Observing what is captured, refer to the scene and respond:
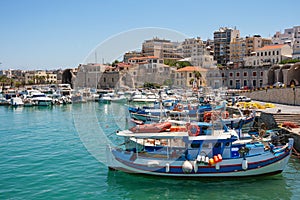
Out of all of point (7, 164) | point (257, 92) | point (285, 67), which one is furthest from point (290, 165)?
point (285, 67)

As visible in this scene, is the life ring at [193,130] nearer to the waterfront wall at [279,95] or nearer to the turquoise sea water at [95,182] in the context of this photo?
the turquoise sea water at [95,182]

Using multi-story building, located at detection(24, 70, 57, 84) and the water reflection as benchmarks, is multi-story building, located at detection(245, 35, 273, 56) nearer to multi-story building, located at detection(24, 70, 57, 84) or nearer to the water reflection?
multi-story building, located at detection(24, 70, 57, 84)

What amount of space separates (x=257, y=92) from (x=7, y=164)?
31059 millimetres

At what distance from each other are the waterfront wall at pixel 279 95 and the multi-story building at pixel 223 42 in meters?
53.5

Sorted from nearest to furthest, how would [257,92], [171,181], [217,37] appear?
[171,181]
[257,92]
[217,37]

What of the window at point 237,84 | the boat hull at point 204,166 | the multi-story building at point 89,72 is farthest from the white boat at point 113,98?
the boat hull at point 204,166

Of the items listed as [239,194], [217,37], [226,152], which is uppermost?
[217,37]

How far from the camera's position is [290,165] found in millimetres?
15789

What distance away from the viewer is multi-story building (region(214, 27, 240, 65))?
92688mm

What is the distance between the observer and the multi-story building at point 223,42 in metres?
92.7

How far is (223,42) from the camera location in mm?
94500

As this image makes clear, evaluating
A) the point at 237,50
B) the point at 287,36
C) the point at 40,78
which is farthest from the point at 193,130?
the point at 40,78

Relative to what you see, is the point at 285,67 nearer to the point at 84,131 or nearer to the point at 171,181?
the point at 84,131

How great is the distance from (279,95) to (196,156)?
2315cm
